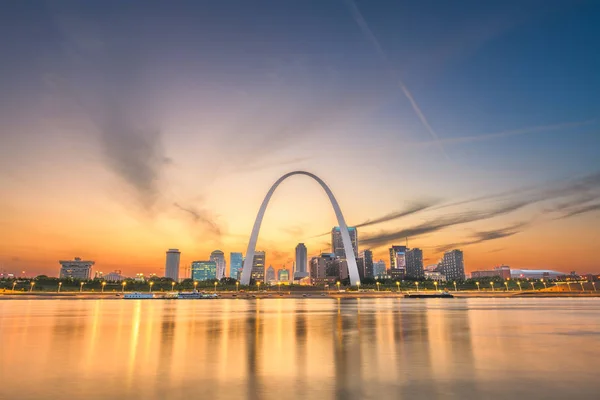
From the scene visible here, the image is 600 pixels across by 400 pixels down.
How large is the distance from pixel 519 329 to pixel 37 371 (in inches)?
897

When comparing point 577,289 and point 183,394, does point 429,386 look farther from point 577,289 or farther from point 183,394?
point 577,289

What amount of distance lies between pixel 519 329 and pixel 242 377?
18449 mm

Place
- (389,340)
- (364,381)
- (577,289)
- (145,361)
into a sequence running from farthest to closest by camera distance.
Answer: (577,289) → (389,340) → (145,361) → (364,381)

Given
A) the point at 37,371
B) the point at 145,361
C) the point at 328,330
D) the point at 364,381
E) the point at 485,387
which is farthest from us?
the point at 328,330

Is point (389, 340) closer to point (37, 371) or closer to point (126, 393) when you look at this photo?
point (126, 393)

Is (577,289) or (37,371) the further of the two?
(577,289)

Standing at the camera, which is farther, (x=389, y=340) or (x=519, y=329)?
(x=519, y=329)

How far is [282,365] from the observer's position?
1171 cm

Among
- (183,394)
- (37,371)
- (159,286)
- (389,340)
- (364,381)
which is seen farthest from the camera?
(159,286)

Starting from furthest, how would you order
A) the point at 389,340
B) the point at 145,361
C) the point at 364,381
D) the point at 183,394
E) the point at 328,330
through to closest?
the point at 328,330 < the point at 389,340 < the point at 145,361 < the point at 364,381 < the point at 183,394

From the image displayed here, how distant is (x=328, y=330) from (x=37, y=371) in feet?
45.1

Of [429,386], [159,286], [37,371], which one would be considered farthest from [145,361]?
[159,286]

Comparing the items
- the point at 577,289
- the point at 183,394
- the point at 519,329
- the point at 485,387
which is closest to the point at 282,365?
the point at 183,394

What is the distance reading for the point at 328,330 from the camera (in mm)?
21188
